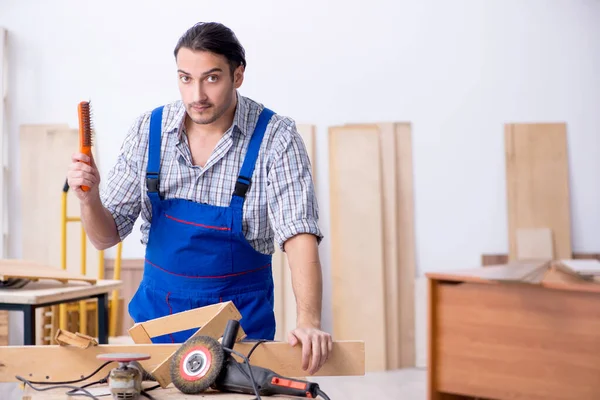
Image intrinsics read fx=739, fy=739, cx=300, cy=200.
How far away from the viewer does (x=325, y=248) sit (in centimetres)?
525

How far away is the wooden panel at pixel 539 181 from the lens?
520cm

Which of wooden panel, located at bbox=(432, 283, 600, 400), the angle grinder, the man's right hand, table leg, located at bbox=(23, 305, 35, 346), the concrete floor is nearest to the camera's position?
the angle grinder

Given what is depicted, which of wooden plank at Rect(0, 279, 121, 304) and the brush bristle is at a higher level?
the brush bristle

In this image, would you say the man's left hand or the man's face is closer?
the man's left hand

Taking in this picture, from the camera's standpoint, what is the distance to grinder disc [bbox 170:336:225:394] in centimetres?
134

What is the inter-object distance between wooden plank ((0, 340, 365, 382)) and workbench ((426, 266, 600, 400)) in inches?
77.1

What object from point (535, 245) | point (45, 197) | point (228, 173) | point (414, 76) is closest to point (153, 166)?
point (228, 173)

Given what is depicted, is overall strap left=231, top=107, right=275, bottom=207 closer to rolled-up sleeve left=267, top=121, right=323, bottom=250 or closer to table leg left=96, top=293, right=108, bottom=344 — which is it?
rolled-up sleeve left=267, top=121, right=323, bottom=250

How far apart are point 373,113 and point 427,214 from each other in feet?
2.70

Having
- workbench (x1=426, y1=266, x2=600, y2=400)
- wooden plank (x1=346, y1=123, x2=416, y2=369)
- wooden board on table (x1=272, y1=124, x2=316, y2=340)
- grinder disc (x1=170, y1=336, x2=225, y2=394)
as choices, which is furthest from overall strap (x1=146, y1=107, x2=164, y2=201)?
wooden plank (x1=346, y1=123, x2=416, y2=369)

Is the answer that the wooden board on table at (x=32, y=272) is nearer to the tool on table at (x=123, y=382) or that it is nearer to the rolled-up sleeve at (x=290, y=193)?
the rolled-up sleeve at (x=290, y=193)

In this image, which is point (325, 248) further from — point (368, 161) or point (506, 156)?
point (506, 156)

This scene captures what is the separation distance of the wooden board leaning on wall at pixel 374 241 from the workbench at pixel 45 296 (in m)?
2.00

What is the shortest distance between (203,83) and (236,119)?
0.17 meters
